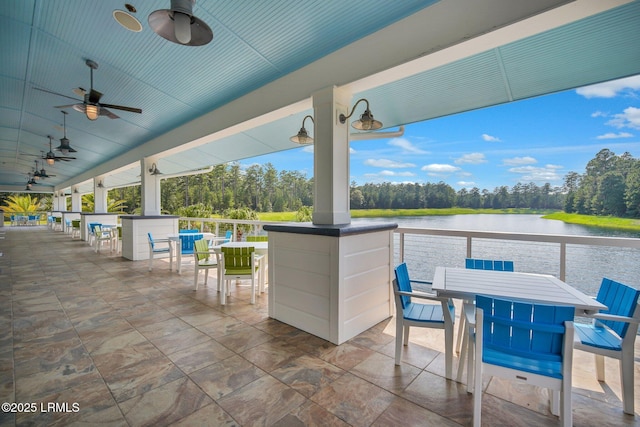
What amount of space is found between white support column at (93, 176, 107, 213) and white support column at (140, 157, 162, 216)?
5427mm

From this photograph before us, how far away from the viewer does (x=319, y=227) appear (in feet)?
9.45

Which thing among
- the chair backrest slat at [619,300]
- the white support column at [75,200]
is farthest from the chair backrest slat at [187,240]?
the white support column at [75,200]

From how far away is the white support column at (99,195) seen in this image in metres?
11.3

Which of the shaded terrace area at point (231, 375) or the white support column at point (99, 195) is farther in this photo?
the white support column at point (99, 195)

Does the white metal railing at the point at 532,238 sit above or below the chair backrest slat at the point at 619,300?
above

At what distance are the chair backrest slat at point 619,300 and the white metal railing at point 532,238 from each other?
3.00 feet

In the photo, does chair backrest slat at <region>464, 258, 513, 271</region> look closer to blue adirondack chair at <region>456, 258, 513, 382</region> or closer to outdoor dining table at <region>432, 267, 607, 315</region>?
blue adirondack chair at <region>456, 258, 513, 382</region>

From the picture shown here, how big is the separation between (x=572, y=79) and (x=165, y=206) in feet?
93.6

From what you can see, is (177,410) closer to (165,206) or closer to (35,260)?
(35,260)

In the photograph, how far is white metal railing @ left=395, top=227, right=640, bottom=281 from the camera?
2.73 meters

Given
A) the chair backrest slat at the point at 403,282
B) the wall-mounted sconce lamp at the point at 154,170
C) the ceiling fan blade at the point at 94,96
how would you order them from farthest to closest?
the wall-mounted sconce lamp at the point at 154,170 < the ceiling fan blade at the point at 94,96 < the chair backrest slat at the point at 403,282

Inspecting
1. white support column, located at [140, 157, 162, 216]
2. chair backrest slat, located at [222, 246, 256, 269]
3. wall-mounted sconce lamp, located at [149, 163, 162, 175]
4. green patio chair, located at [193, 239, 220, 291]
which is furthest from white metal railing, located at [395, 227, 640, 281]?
white support column, located at [140, 157, 162, 216]

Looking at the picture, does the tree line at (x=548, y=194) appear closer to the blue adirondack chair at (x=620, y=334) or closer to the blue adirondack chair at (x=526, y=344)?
the blue adirondack chair at (x=526, y=344)

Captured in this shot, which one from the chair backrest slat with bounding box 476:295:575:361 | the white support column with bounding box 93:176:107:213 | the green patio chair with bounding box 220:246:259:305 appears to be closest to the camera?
the chair backrest slat with bounding box 476:295:575:361
